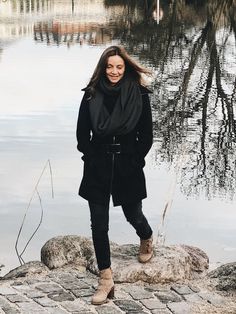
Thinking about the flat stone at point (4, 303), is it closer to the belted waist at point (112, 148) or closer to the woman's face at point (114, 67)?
the belted waist at point (112, 148)

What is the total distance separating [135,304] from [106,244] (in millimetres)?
637

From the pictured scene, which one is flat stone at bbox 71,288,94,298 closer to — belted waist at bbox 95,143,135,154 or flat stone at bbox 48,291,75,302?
flat stone at bbox 48,291,75,302

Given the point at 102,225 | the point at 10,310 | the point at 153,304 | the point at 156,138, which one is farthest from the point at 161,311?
the point at 156,138

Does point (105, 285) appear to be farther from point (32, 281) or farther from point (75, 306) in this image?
point (32, 281)

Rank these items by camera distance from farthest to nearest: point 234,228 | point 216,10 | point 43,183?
point 216,10
point 43,183
point 234,228

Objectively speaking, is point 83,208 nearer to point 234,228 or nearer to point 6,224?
point 6,224

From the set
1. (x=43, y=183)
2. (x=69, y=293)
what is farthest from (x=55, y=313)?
(x=43, y=183)

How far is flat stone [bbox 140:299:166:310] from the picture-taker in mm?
6938

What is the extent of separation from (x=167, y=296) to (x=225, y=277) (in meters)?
0.83

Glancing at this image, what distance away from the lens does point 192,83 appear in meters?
25.8

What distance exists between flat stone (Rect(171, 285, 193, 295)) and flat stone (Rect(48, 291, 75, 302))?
106 cm

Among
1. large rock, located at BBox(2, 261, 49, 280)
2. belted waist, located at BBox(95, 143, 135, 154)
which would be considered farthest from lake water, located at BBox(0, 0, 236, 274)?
belted waist, located at BBox(95, 143, 135, 154)

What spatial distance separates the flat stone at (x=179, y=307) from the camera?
686cm

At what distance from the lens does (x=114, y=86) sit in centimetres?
670
